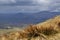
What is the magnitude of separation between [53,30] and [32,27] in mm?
865

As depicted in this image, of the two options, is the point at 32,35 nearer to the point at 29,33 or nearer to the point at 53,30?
the point at 29,33

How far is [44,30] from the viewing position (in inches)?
393

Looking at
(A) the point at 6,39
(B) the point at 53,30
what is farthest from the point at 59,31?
(A) the point at 6,39

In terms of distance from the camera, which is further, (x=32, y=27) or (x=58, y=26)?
(x=58, y=26)

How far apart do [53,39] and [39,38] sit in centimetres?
53

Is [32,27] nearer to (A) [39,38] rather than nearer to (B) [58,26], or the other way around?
(A) [39,38]

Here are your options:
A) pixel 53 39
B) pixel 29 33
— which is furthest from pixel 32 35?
pixel 53 39

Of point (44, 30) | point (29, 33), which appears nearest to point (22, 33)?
point (29, 33)

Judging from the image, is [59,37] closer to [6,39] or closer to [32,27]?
[32,27]

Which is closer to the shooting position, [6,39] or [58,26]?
[6,39]

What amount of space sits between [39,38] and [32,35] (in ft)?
1.02

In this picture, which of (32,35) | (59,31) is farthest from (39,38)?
(59,31)

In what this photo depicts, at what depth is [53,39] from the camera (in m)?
9.77

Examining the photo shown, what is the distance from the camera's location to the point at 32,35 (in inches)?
386
